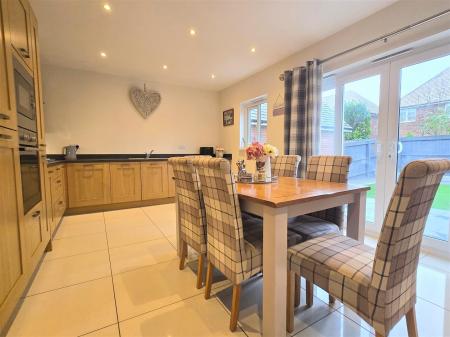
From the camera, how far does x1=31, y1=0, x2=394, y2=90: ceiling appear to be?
87.2 inches

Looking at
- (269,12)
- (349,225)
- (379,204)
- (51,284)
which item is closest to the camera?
(349,225)

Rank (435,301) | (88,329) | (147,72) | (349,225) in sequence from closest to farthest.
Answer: (88,329) → (435,301) → (349,225) → (147,72)

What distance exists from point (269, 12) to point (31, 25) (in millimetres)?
2197

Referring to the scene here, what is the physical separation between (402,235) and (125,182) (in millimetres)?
3859

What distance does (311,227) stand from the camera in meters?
1.61

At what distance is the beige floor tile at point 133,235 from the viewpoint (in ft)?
8.18

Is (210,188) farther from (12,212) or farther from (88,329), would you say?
(12,212)

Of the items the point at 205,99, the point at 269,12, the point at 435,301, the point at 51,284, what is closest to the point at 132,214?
the point at 51,284

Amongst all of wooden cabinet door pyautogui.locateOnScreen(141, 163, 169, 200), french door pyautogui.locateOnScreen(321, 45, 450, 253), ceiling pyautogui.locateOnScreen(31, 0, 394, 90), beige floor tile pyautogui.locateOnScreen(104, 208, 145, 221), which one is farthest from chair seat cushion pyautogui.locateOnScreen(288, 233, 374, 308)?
wooden cabinet door pyautogui.locateOnScreen(141, 163, 169, 200)

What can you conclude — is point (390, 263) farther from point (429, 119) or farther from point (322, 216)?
point (429, 119)

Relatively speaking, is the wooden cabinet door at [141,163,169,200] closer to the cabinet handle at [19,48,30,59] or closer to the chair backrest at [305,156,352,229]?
the cabinet handle at [19,48,30,59]

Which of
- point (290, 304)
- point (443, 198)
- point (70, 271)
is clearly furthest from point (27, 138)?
point (443, 198)

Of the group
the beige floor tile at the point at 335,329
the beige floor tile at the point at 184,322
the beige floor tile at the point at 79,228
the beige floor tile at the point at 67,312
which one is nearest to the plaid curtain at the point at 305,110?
the beige floor tile at the point at 335,329

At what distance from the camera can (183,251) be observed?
6.16 feet
